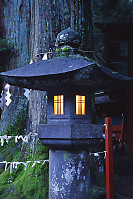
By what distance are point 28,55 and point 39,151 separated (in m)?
3.91

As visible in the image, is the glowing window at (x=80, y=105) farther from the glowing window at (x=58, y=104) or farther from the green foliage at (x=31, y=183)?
the green foliage at (x=31, y=183)

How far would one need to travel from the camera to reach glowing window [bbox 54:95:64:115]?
406 cm

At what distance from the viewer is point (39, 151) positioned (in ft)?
17.3

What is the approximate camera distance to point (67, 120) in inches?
156

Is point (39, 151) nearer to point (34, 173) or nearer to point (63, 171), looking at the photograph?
point (34, 173)

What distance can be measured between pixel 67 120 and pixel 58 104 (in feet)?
1.17

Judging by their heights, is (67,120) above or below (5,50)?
below

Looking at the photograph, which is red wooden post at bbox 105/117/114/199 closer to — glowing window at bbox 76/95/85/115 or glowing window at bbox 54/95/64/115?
glowing window at bbox 76/95/85/115

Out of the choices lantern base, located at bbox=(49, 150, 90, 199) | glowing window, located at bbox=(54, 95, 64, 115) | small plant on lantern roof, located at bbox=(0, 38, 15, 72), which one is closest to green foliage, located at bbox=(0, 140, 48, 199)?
lantern base, located at bbox=(49, 150, 90, 199)

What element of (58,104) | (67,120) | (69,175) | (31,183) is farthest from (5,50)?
(69,175)

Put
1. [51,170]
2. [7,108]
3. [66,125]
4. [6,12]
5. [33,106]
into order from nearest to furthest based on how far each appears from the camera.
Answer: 1. [66,125]
2. [51,170]
3. [33,106]
4. [7,108]
5. [6,12]

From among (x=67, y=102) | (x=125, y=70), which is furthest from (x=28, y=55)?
(x=125, y=70)

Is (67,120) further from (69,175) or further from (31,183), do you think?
(31,183)

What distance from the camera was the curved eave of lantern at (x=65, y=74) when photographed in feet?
11.2
